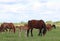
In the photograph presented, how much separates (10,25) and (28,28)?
2143 mm

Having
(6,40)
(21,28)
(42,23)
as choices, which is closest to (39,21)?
(42,23)

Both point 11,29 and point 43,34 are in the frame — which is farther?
point 11,29

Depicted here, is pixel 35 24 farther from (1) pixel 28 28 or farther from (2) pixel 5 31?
(2) pixel 5 31

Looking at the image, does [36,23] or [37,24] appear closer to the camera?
[37,24]

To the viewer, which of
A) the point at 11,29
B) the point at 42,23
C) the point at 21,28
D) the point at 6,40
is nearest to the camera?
the point at 6,40

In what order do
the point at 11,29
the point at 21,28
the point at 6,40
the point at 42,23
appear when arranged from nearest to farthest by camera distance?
the point at 6,40, the point at 21,28, the point at 42,23, the point at 11,29

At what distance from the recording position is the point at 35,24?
92.2 feet

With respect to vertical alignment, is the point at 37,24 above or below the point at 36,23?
below

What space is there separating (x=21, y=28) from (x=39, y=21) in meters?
2.75

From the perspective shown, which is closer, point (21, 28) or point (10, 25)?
point (21, 28)

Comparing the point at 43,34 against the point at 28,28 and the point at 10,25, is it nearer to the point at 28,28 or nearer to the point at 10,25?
the point at 28,28

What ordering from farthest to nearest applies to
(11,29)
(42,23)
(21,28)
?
(11,29), (42,23), (21,28)

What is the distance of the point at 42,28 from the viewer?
27922mm

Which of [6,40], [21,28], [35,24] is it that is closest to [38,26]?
[35,24]
